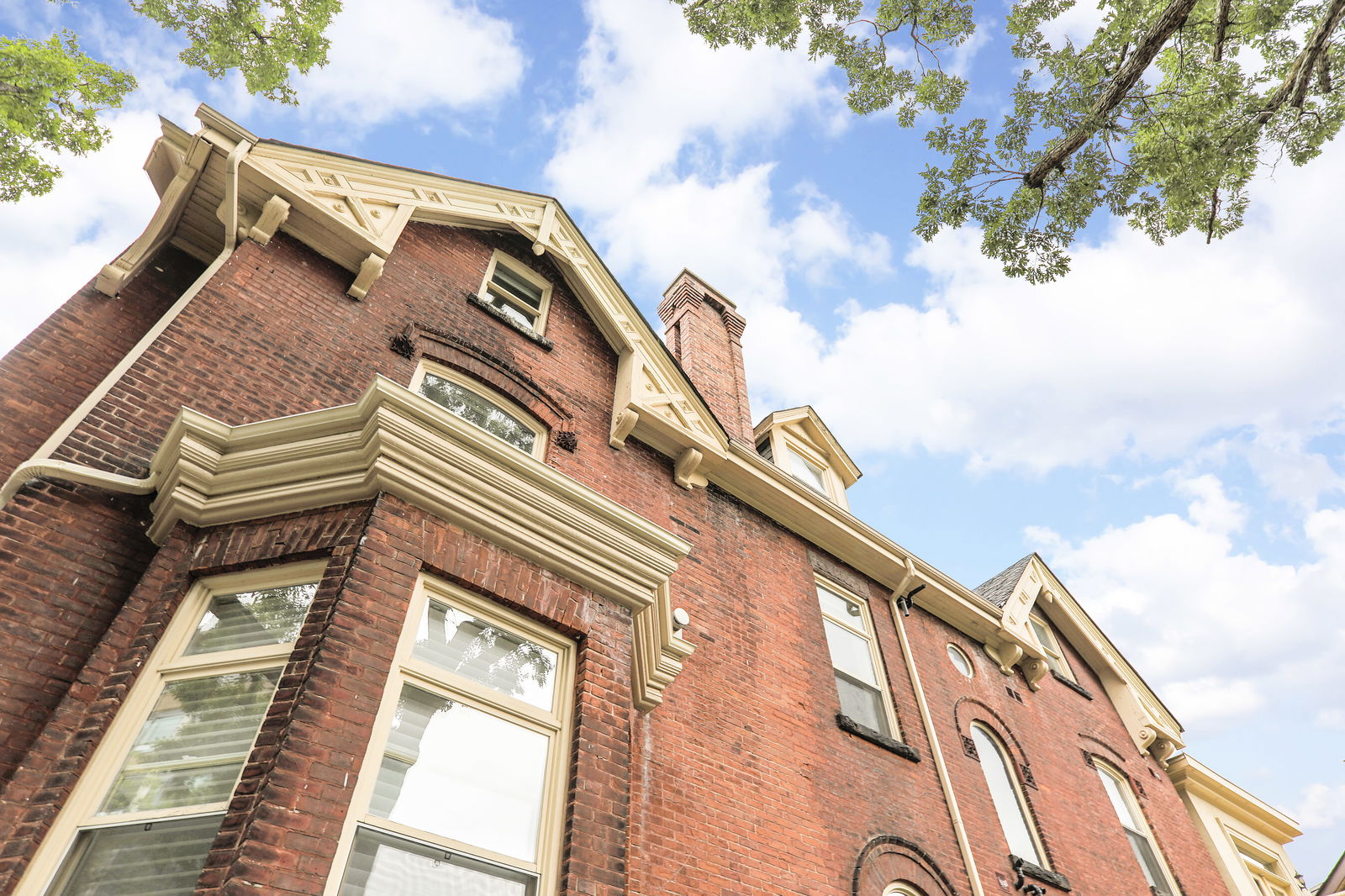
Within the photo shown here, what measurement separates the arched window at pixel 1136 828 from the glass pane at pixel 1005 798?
304 cm

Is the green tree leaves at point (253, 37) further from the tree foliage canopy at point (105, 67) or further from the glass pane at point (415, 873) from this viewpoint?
the glass pane at point (415, 873)

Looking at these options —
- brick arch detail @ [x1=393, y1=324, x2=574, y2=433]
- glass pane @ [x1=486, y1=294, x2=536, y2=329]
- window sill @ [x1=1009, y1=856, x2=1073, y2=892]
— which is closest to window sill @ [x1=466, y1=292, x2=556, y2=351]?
glass pane @ [x1=486, y1=294, x2=536, y2=329]

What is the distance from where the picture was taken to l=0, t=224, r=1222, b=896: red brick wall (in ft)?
13.2

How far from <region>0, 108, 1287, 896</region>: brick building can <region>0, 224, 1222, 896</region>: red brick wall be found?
0.08ft

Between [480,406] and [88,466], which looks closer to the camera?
[88,466]

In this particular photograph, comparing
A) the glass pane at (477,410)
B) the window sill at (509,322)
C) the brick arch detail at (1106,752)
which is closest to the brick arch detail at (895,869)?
the glass pane at (477,410)

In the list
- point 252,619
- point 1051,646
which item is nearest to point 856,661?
point 1051,646

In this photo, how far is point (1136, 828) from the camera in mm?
12922

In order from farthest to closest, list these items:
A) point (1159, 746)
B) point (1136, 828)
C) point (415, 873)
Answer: point (1159, 746)
point (1136, 828)
point (415, 873)

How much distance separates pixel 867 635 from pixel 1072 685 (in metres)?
6.10

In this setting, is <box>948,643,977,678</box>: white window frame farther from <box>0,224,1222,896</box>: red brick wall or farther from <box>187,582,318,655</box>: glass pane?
<box>187,582,318,655</box>: glass pane

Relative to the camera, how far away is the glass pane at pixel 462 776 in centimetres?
422

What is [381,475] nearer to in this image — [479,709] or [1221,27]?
[479,709]

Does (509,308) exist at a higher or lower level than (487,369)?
higher
